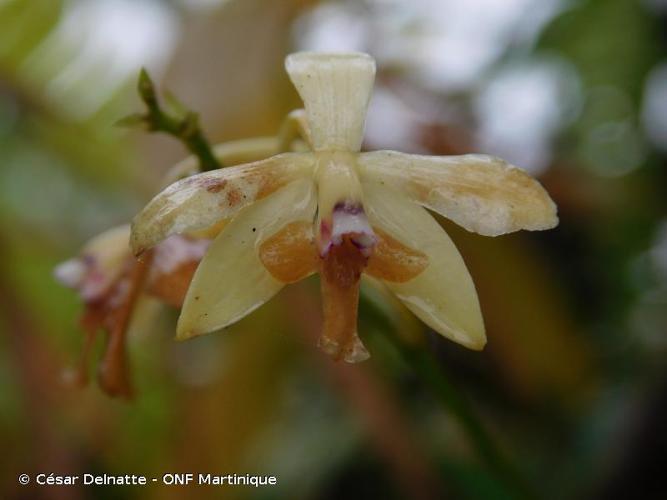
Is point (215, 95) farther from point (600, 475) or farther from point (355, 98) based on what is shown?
point (600, 475)

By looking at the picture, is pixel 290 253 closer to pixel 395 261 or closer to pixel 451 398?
pixel 395 261

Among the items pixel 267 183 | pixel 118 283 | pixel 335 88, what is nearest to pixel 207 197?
pixel 267 183

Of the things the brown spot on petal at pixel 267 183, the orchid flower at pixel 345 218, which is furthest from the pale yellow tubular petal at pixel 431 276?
the brown spot on petal at pixel 267 183

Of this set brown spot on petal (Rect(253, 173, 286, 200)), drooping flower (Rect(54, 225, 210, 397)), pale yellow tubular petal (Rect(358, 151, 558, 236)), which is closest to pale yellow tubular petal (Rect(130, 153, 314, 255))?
brown spot on petal (Rect(253, 173, 286, 200))

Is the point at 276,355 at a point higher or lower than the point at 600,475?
higher

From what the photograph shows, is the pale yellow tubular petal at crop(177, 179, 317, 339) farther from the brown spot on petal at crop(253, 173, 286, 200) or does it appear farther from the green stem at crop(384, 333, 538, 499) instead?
the green stem at crop(384, 333, 538, 499)

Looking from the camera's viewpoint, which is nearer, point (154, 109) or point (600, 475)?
point (154, 109)

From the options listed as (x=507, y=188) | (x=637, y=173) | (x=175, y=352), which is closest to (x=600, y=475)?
(x=637, y=173)
